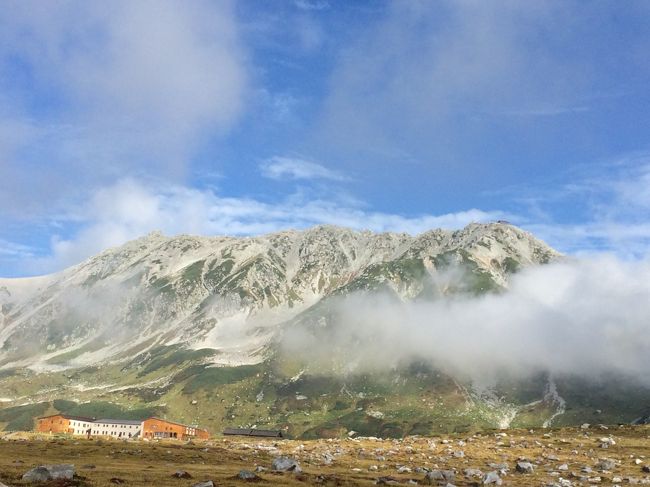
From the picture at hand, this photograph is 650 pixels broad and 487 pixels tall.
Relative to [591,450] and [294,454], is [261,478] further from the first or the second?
[591,450]

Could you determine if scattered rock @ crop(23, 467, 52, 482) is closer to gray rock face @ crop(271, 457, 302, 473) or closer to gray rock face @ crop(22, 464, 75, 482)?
gray rock face @ crop(22, 464, 75, 482)

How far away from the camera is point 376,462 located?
63281 mm

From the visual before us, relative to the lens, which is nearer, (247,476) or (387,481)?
(247,476)

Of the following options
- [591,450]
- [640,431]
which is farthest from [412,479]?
[640,431]

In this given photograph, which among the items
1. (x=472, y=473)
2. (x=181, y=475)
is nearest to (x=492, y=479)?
(x=472, y=473)

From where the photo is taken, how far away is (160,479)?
144 ft

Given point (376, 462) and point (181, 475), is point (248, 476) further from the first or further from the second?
point (376, 462)

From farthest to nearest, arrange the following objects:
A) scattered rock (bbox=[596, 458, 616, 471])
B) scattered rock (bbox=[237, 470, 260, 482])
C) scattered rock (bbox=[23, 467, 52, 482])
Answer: scattered rock (bbox=[596, 458, 616, 471]) < scattered rock (bbox=[237, 470, 260, 482]) < scattered rock (bbox=[23, 467, 52, 482])

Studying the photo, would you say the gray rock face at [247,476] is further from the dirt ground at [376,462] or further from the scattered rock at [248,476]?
the dirt ground at [376,462]

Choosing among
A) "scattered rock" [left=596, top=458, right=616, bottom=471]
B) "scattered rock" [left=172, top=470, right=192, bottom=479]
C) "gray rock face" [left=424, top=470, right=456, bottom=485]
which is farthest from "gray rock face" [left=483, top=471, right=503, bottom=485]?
"scattered rock" [left=172, top=470, right=192, bottom=479]

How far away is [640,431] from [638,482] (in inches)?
1955

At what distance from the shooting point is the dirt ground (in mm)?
46688

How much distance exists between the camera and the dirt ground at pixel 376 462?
153ft

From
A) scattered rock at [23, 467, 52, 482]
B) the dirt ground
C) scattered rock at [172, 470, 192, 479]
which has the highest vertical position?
scattered rock at [23, 467, 52, 482]
